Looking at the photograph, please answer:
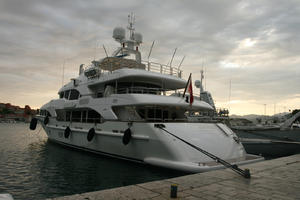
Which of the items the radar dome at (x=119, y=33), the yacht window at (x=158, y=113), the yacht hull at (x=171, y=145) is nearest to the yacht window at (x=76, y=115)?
the yacht hull at (x=171, y=145)

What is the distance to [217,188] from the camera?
5812mm

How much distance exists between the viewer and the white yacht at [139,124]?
33.7 ft

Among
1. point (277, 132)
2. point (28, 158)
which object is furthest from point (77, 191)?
point (277, 132)

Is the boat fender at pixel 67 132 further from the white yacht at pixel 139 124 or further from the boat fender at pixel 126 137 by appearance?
the boat fender at pixel 126 137

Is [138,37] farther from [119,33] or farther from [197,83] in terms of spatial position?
[197,83]

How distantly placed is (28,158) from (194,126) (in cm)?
1062

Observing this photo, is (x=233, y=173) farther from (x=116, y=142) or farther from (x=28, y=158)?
(x=28, y=158)

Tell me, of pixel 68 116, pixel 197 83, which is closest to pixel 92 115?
pixel 68 116

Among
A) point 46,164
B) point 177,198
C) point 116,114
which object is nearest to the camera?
point 177,198

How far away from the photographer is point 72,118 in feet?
58.4

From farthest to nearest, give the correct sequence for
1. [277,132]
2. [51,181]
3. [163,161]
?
[277,132]
[163,161]
[51,181]

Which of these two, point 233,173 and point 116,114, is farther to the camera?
point 116,114

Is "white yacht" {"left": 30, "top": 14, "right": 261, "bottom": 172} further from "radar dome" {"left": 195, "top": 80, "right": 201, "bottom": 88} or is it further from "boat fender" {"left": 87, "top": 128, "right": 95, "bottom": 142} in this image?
"radar dome" {"left": 195, "top": 80, "right": 201, "bottom": 88}

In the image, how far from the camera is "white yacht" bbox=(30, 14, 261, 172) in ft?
33.7
